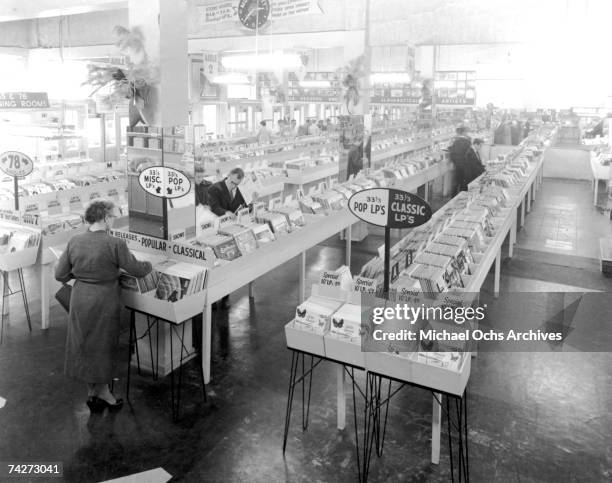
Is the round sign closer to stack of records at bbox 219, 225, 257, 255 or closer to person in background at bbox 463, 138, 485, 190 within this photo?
stack of records at bbox 219, 225, 257, 255

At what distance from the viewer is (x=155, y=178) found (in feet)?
17.0

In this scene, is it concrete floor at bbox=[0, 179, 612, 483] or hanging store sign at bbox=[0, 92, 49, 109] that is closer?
concrete floor at bbox=[0, 179, 612, 483]

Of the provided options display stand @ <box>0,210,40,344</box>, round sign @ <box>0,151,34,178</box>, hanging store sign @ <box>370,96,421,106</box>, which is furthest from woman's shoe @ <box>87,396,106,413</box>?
hanging store sign @ <box>370,96,421,106</box>

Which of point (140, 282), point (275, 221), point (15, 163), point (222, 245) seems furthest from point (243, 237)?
point (15, 163)

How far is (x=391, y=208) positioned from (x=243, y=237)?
87.3 inches

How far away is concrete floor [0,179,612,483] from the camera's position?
158 inches

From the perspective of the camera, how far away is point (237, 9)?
10.8 metres

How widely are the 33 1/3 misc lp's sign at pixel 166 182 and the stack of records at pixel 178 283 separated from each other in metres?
0.69

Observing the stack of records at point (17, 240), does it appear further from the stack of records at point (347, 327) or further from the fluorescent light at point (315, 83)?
the fluorescent light at point (315, 83)

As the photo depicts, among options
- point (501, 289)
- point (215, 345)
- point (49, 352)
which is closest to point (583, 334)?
point (501, 289)

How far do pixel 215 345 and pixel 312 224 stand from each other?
6.47ft

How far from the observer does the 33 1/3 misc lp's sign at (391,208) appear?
380 cm

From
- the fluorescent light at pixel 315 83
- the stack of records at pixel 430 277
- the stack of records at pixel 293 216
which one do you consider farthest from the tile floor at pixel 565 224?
the fluorescent light at pixel 315 83

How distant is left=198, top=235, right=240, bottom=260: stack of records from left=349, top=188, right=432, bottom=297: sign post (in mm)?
1806
